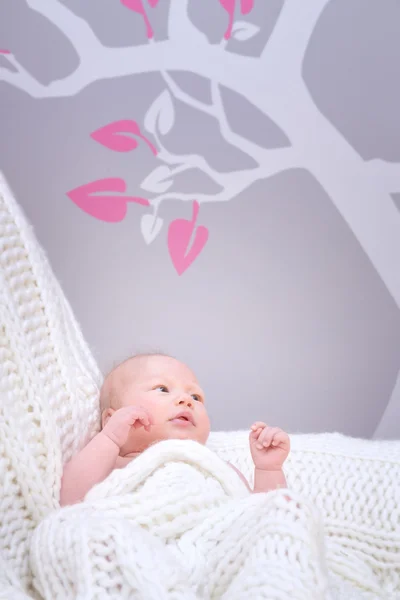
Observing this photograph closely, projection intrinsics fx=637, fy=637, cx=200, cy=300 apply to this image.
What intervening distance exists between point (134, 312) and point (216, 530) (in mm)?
991

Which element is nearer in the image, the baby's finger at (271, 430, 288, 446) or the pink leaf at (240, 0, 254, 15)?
the baby's finger at (271, 430, 288, 446)

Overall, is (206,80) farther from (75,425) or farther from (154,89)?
(75,425)

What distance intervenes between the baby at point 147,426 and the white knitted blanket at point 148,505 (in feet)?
0.14

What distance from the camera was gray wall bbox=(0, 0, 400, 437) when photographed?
5.66 feet

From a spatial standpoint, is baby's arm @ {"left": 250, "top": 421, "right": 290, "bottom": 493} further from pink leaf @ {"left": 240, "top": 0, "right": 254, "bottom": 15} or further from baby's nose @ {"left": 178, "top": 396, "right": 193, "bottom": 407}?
pink leaf @ {"left": 240, "top": 0, "right": 254, "bottom": 15}

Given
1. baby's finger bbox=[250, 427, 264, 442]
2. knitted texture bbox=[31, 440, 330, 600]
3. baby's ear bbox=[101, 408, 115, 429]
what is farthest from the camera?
baby's ear bbox=[101, 408, 115, 429]

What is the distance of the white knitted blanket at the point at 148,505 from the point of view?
2.25 ft

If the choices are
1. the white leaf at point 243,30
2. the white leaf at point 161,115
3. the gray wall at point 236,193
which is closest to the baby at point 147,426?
the gray wall at point 236,193

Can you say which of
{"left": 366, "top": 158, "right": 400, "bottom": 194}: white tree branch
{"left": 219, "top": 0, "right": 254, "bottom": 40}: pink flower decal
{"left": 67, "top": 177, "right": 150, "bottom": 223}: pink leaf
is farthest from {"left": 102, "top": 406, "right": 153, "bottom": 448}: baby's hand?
{"left": 219, "top": 0, "right": 254, "bottom": 40}: pink flower decal

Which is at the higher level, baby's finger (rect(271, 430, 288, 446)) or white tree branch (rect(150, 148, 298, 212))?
white tree branch (rect(150, 148, 298, 212))

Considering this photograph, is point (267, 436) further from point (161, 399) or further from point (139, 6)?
point (139, 6)

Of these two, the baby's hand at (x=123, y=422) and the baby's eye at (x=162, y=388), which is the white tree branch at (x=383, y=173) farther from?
the baby's hand at (x=123, y=422)

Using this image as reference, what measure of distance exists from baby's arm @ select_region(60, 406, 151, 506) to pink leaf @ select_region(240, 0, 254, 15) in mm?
1215

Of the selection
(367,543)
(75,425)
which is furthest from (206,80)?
(367,543)
